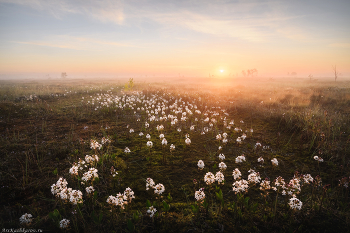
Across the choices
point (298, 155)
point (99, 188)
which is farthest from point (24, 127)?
point (298, 155)

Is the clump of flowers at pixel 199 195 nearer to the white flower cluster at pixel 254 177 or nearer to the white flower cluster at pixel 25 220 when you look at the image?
the white flower cluster at pixel 254 177

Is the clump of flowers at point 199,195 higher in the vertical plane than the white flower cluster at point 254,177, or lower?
lower

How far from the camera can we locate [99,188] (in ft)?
16.6

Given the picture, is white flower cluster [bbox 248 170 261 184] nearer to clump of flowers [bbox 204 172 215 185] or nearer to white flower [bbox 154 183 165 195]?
clump of flowers [bbox 204 172 215 185]

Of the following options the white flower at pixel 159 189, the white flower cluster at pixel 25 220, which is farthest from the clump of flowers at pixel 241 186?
the white flower cluster at pixel 25 220

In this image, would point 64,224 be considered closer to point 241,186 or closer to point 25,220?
point 25,220

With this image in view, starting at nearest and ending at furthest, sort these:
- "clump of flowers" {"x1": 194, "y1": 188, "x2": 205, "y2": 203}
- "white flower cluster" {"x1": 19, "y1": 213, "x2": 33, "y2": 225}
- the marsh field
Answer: "white flower cluster" {"x1": 19, "y1": 213, "x2": 33, "y2": 225} < the marsh field < "clump of flowers" {"x1": 194, "y1": 188, "x2": 205, "y2": 203}

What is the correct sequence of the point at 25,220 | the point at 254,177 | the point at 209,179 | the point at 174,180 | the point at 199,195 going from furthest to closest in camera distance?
1. the point at 174,180
2. the point at 209,179
3. the point at 254,177
4. the point at 199,195
5. the point at 25,220

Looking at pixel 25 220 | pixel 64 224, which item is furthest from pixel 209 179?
pixel 25 220

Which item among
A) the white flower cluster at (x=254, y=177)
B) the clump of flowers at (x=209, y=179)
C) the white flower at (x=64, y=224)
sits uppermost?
Answer: the white flower cluster at (x=254, y=177)

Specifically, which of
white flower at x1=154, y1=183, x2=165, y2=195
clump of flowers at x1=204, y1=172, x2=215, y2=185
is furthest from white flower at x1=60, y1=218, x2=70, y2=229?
clump of flowers at x1=204, y1=172, x2=215, y2=185

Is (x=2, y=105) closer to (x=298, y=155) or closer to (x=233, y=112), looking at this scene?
(x=233, y=112)

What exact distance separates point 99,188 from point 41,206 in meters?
1.47

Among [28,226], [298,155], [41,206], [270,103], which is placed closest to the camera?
[28,226]
